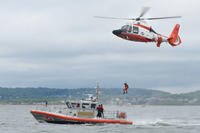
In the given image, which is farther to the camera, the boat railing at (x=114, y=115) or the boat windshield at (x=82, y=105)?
the boat railing at (x=114, y=115)

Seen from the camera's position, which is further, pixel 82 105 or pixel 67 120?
pixel 67 120

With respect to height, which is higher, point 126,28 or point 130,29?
point 126,28

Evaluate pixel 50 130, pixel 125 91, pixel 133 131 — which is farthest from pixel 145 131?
pixel 50 130

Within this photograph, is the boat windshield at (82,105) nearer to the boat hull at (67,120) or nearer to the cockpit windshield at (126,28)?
the boat hull at (67,120)

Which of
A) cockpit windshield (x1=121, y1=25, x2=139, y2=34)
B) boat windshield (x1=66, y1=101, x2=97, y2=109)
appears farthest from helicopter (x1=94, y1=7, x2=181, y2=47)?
boat windshield (x1=66, y1=101, x2=97, y2=109)

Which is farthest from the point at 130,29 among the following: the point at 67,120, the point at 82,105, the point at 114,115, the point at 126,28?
the point at 67,120

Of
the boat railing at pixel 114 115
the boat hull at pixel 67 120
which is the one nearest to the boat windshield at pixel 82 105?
the boat hull at pixel 67 120

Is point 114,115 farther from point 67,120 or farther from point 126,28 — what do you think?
point 126,28

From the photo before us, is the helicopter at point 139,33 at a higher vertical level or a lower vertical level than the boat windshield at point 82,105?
higher

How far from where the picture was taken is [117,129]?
241ft

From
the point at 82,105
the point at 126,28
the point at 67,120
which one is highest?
the point at 126,28

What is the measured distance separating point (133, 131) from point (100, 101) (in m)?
8.51

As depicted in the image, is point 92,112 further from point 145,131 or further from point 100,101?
point 145,131

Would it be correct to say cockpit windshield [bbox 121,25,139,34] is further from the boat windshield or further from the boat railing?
the boat railing
